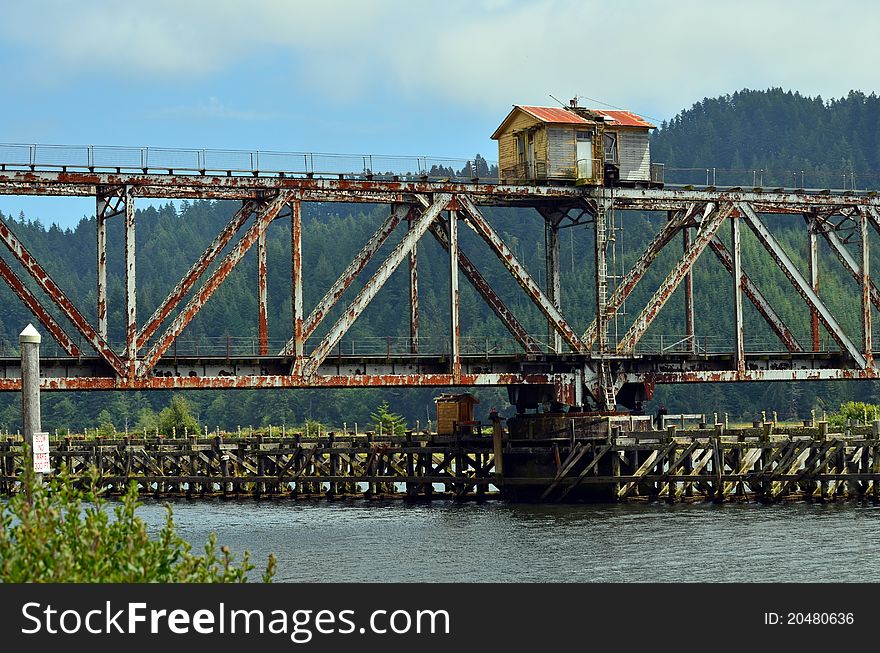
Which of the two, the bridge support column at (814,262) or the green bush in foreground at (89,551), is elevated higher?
the bridge support column at (814,262)

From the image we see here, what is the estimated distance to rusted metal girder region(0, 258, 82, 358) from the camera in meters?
54.2

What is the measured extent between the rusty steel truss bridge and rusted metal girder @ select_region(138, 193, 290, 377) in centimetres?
7

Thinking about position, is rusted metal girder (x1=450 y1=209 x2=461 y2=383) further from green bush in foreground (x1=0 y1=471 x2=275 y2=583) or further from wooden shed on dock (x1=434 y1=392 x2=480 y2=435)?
green bush in foreground (x1=0 y1=471 x2=275 y2=583)

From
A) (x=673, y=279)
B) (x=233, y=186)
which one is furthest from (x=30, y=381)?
(x=673, y=279)

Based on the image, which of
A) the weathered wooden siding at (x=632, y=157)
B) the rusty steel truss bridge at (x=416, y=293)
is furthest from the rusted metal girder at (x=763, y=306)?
the weathered wooden siding at (x=632, y=157)

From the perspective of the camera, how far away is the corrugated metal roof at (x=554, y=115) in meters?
65.1

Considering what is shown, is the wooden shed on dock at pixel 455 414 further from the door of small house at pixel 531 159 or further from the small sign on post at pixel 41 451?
the small sign on post at pixel 41 451

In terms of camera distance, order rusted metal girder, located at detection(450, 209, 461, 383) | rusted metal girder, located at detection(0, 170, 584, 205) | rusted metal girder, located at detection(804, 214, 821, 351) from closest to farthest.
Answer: rusted metal girder, located at detection(0, 170, 584, 205)
rusted metal girder, located at detection(450, 209, 461, 383)
rusted metal girder, located at detection(804, 214, 821, 351)

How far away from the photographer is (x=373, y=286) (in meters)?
59.4

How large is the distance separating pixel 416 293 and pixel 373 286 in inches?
186

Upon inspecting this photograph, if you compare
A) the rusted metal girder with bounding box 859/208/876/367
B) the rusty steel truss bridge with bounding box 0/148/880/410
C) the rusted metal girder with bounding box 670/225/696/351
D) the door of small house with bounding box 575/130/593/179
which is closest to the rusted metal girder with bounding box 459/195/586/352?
the rusty steel truss bridge with bounding box 0/148/880/410

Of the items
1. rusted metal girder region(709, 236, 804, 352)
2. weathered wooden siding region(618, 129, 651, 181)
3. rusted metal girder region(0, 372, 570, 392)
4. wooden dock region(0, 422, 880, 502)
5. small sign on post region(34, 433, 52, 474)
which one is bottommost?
wooden dock region(0, 422, 880, 502)
